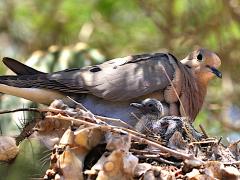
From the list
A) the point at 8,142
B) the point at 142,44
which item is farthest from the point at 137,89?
the point at 142,44

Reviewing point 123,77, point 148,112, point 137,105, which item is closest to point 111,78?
point 123,77

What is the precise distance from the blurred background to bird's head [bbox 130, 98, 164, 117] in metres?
1.54

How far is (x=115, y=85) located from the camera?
6.14 meters

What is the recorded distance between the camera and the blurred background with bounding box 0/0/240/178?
305 inches

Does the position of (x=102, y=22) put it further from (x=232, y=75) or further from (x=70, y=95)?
(x=70, y=95)

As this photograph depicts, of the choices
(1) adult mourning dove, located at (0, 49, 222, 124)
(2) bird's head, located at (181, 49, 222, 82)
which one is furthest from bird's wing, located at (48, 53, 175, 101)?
(2) bird's head, located at (181, 49, 222, 82)

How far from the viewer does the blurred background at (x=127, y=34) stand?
7742 millimetres

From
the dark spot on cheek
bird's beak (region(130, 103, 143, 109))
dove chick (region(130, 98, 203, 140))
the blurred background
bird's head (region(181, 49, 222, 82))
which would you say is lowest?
dove chick (region(130, 98, 203, 140))

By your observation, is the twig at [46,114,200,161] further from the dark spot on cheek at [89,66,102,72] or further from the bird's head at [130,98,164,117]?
the dark spot on cheek at [89,66,102,72]

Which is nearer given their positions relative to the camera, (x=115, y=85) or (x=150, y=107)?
(x=150, y=107)

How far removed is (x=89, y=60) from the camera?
7.57 meters

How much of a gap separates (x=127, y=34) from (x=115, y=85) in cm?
273

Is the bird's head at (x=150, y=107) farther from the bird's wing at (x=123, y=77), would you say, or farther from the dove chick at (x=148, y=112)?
the bird's wing at (x=123, y=77)

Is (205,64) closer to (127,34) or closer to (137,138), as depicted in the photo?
(127,34)
